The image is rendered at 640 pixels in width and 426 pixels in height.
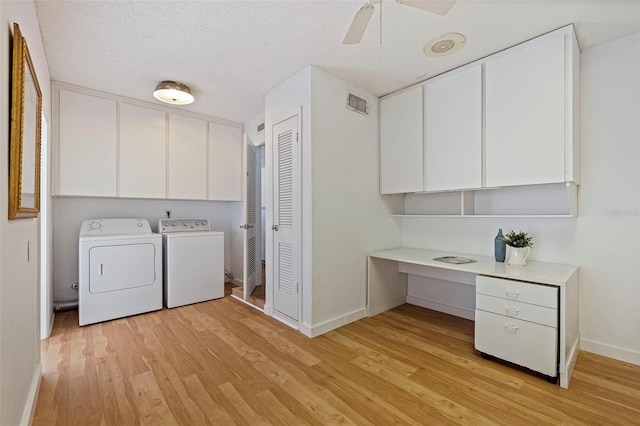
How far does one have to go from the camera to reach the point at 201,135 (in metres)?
4.02

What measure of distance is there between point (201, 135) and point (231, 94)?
1.00 metres

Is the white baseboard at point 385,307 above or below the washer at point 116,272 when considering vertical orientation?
below

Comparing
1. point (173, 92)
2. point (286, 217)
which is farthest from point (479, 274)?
point (173, 92)

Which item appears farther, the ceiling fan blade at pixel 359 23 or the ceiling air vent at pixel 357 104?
the ceiling air vent at pixel 357 104

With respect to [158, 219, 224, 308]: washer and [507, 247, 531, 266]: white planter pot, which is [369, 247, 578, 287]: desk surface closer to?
[507, 247, 531, 266]: white planter pot

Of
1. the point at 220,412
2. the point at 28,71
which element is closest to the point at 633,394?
the point at 220,412

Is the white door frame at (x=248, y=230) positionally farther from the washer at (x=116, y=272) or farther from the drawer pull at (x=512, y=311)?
the drawer pull at (x=512, y=311)

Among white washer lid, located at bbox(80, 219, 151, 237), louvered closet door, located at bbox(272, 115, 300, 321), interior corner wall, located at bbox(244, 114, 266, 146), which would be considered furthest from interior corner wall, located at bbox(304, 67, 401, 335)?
white washer lid, located at bbox(80, 219, 151, 237)

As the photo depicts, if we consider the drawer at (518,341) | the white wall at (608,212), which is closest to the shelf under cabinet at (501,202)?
the white wall at (608,212)

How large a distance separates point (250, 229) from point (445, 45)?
2.83m

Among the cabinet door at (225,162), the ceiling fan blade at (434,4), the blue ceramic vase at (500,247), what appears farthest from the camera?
the cabinet door at (225,162)

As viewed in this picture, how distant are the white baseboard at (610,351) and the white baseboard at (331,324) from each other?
6.01 feet

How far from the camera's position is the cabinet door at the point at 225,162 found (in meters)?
4.14

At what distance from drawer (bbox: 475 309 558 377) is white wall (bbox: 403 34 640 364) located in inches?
31.0
